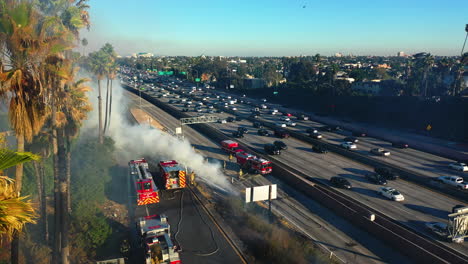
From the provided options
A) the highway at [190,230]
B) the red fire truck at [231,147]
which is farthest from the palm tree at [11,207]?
the red fire truck at [231,147]

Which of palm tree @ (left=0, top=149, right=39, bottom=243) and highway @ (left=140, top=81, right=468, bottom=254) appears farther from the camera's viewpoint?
highway @ (left=140, top=81, right=468, bottom=254)

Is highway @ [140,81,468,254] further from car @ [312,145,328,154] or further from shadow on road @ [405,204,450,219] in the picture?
car @ [312,145,328,154]

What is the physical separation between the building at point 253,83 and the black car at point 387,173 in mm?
107255

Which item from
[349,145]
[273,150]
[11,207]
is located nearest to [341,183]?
[273,150]

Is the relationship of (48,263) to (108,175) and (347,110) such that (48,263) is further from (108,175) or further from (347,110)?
(347,110)

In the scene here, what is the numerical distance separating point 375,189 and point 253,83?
112362 millimetres

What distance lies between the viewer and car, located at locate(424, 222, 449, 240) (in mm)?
24208

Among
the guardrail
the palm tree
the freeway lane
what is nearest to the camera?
the palm tree

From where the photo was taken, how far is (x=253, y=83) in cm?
14288

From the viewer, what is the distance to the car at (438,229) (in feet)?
79.4

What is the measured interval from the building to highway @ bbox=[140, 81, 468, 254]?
90.9 meters


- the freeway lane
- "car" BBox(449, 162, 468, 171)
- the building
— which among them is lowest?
the freeway lane

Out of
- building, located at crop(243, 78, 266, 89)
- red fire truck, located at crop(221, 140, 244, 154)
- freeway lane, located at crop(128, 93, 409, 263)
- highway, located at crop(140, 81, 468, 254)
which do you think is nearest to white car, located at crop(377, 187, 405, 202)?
highway, located at crop(140, 81, 468, 254)

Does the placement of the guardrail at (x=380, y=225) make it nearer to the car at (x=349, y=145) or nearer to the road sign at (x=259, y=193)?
the road sign at (x=259, y=193)
